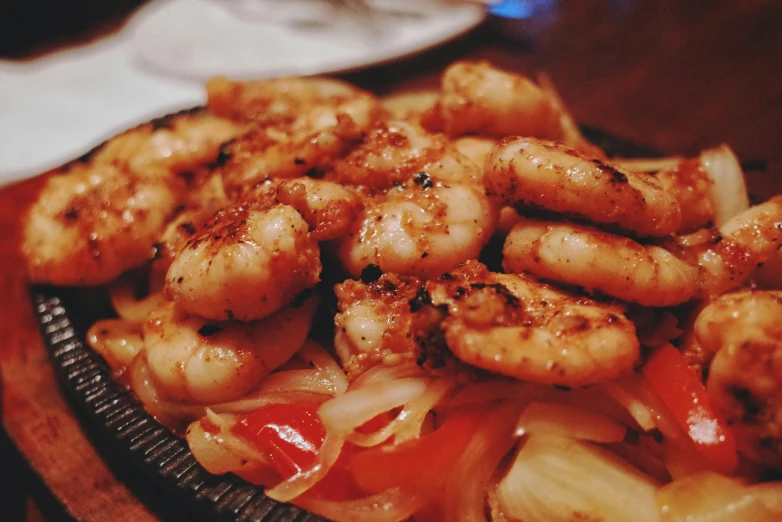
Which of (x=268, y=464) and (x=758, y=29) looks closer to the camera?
(x=268, y=464)

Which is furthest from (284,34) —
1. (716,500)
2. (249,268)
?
(716,500)

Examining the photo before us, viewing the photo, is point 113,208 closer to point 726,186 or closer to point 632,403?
point 632,403

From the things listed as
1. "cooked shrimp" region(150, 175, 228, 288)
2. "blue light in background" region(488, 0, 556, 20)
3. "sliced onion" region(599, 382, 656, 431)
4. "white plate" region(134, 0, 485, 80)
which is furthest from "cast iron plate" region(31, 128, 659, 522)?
"blue light in background" region(488, 0, 556, 20)

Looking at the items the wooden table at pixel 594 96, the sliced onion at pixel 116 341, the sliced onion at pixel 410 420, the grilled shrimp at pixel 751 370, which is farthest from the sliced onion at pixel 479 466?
the sliced onion at pixel 116 341

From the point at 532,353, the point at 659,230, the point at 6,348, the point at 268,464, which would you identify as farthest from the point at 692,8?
the point at 6,348

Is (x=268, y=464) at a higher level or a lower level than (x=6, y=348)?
higher

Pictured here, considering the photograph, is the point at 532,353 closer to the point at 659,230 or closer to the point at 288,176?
the point at 659,230

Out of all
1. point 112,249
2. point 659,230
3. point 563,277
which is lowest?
point 112,249

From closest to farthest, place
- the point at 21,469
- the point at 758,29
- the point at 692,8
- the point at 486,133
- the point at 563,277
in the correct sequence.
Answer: the point at 563,277, the point at 21,469, the point at 486,133, the point at 758,29, the point at 692,8
